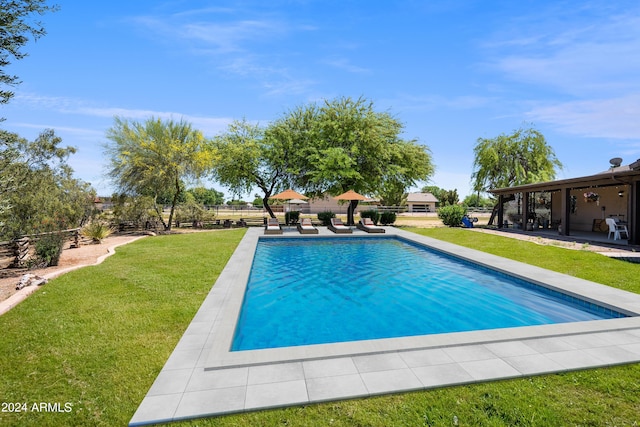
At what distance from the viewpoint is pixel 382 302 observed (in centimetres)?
688

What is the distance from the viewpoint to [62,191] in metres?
16.8

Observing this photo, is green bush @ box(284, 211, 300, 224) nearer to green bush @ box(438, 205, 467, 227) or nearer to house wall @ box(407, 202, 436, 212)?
green bush @ box(438, 205, 467, 227)

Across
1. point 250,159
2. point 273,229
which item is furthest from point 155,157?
point 273,229

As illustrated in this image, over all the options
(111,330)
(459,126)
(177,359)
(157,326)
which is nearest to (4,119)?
(111,330)

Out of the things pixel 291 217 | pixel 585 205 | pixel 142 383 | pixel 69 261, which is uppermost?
pixel 585 205

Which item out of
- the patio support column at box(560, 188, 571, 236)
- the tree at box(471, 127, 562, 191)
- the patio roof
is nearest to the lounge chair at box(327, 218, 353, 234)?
the patio roof

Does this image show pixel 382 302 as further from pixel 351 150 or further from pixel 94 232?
pixel 351 150

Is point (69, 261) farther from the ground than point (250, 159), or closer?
closer

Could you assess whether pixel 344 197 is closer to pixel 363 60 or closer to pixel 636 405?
pixel 363 60

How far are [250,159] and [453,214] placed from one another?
1575cm

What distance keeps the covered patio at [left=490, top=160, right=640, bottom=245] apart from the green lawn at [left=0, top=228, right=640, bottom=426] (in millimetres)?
12394

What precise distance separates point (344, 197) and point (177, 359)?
704 inches

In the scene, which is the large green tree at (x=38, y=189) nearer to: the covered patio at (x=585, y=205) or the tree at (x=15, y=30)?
the tree at (x=15, y=30)

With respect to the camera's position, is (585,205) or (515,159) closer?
(585,205)
